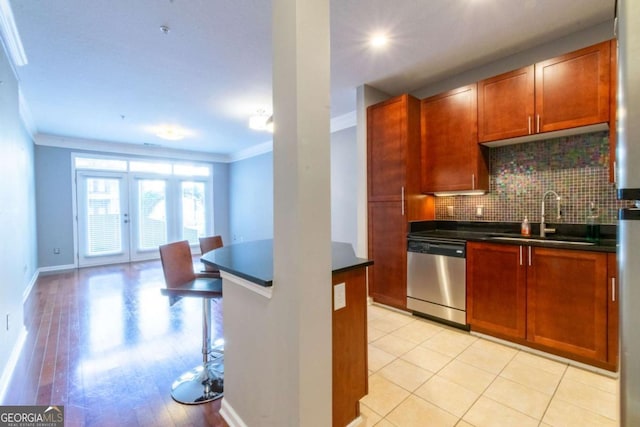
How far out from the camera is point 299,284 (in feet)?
3.68

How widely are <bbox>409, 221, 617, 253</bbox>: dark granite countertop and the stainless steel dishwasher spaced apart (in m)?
0.11

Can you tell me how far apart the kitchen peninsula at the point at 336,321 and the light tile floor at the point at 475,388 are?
33 centimetres

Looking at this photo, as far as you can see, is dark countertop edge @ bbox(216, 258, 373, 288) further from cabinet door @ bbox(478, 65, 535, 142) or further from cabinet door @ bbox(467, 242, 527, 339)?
cabinet door @ bbox(478, 65, 535, 142)

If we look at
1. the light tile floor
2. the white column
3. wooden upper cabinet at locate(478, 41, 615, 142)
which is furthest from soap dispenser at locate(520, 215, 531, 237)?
the white column

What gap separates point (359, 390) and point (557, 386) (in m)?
1.51

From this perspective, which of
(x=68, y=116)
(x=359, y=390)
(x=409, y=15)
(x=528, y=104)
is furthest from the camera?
(x=68, y=116)

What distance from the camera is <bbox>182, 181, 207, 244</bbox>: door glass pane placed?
741 cm

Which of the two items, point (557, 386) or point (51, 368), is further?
point (51, 368)

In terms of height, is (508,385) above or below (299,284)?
below

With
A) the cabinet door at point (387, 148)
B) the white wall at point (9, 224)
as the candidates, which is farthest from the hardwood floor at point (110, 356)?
the cabinet door at point (387, 148)

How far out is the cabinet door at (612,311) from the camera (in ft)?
6.45

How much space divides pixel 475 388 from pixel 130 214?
24.2 ft

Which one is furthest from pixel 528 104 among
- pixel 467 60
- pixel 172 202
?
pixel 172 202

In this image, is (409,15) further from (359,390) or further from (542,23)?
(359,390)
